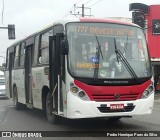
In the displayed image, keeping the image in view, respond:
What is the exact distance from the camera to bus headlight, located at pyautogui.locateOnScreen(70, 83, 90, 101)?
1070 cm

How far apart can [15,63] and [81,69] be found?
7.97 metres

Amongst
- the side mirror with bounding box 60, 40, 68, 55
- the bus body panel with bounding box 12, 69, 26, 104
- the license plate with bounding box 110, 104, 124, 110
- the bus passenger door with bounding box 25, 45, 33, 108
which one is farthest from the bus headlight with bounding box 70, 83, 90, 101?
the bus body panel with bounding box 12, 69, 26, 104

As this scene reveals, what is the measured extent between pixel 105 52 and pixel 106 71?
0.56m

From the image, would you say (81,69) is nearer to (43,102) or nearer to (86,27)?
(86,27)

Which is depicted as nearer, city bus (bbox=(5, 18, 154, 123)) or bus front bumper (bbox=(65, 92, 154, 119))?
bus front bumper (bbox=(65, 92, 154, 119))

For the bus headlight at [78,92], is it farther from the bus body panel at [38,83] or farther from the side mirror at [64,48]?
the bus body panel at [38,83]

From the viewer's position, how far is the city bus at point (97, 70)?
10.7 meters

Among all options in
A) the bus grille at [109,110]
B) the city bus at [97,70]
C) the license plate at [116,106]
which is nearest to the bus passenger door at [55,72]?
the city bus at [97,70]

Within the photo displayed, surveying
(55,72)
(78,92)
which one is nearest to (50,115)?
(55,72)

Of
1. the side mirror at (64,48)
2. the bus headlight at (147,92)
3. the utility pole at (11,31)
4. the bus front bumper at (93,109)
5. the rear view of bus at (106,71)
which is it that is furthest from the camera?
the utility pole at (11,31)

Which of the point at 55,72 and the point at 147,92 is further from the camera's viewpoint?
the point at 55,72

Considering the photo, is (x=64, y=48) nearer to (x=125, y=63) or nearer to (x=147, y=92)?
(x=125, y=63)

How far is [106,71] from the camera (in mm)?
10977

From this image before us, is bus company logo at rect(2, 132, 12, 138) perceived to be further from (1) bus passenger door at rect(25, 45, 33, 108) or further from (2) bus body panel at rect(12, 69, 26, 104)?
(2) bus body panel at rect(12, 69, 26, 104)
